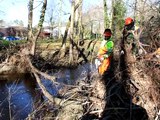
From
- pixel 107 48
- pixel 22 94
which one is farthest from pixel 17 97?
pixel 107 48

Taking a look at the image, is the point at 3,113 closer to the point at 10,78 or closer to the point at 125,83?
the point at 125,83

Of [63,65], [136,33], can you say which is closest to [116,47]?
[136,33]

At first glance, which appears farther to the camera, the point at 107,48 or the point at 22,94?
the point at 22,94

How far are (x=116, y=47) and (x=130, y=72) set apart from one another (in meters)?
1.42

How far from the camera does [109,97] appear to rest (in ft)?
27.3

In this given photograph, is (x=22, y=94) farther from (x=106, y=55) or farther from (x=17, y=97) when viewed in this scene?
(x=106, y=55)

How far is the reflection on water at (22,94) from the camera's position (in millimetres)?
10883

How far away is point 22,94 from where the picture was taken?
1529cm

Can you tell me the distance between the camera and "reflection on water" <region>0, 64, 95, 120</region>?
35.7ft

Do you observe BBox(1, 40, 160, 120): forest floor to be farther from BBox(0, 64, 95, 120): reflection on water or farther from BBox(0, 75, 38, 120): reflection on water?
BBox(0, 75, 38, 120): reflection on water

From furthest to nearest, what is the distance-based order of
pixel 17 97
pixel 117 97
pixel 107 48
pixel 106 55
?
pixel 17 97
pixel 107 48
pixel 106 55
pixel 117 97

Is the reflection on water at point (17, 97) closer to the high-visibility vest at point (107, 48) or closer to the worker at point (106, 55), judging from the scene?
the worker at point (106, 55)

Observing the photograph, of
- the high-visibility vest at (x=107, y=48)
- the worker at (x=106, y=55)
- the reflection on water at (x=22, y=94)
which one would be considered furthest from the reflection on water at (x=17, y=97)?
the high-visibility vest at (x=107, y=48)

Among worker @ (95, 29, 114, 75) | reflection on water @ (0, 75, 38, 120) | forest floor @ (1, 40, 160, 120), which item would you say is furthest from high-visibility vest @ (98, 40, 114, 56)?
reflection on water @ (0, 75, 38, 120)
